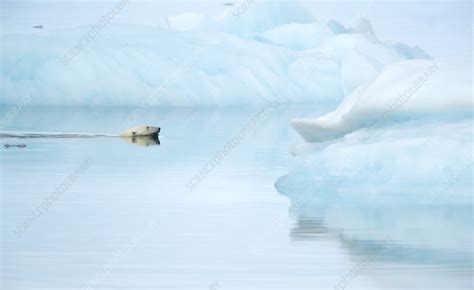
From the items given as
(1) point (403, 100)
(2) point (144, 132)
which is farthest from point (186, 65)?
(1) point (403, 100)

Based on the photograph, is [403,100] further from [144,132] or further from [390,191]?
[144,132]

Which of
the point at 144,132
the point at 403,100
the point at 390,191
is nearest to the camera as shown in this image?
the point at 390,191

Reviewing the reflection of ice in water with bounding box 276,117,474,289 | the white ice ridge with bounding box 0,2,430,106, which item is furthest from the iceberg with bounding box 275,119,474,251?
the white ice ridge with bounding box 0,2,430,106

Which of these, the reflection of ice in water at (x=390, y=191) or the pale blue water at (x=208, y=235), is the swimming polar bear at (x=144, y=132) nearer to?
the pale blue water at (x=208, y=235)

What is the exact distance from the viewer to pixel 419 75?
12.1 meters

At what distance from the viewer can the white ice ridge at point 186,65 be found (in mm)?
32219

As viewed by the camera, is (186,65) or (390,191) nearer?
(390,191)

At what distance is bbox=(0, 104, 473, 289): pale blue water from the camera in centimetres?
789

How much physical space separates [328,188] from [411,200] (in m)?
0.92

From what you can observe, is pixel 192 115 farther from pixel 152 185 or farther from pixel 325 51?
pixel 152 185

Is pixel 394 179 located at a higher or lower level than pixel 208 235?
higher

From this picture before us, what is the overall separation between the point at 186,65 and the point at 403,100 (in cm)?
2179

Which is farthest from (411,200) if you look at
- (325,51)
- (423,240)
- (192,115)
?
(325,51)

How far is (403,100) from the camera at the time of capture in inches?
461
